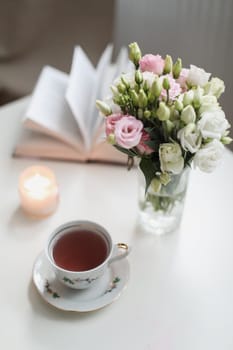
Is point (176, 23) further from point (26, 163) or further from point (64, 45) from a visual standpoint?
point (26, 163)

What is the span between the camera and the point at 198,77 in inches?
28.5

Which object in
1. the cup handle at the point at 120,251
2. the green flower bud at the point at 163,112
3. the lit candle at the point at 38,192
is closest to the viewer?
the green flower bud at the point at 163,112

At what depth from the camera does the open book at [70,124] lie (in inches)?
40.6

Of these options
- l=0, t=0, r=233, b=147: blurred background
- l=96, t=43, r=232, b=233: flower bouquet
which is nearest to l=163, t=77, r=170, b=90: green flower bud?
l=96, t=43, r=232, b=233: flower bouquet

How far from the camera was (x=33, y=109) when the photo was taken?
1.05m

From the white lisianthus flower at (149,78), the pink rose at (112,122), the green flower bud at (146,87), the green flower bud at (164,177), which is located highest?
the white lisianthus flower at (149,78)

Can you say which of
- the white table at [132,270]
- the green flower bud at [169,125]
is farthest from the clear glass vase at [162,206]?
the green flower bud at [169,125]

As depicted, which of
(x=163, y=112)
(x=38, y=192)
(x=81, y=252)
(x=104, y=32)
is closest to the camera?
(x=163, y=112)

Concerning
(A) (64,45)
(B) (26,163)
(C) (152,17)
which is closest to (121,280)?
(B) (26,163)

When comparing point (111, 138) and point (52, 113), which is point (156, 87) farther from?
point (52, 113)

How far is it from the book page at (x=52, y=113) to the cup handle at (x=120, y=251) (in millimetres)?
320

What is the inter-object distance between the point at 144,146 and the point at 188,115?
0.29 ft

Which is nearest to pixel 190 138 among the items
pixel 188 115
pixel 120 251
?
pixel 188 115

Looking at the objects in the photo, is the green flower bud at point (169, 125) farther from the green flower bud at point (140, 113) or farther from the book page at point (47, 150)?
the book page at point (47, 150)
